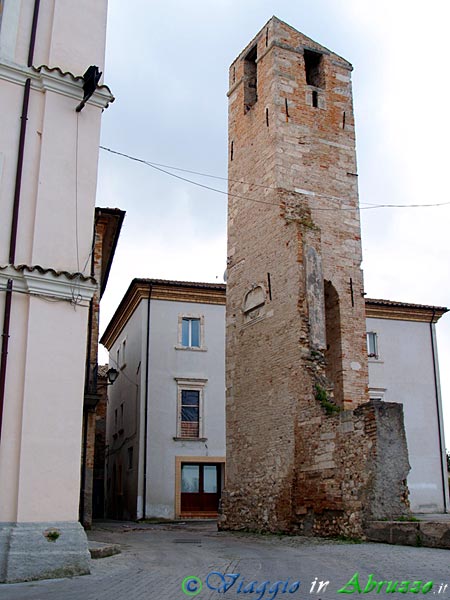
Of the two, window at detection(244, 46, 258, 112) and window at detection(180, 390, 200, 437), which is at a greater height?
window at detection(244, 46, 258, 112)

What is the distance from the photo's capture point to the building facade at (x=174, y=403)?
22.8 m

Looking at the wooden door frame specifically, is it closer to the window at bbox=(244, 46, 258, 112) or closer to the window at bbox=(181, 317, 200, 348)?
the window at bbox=(181, 317, 200, 348)

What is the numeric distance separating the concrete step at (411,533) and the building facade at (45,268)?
5.09 metres

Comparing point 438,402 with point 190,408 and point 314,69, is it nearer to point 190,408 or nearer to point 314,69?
point 190,408

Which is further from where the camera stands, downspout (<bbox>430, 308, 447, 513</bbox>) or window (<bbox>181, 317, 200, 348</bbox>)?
downspout (<bbox>430, 308, 447, 513</bbox>)

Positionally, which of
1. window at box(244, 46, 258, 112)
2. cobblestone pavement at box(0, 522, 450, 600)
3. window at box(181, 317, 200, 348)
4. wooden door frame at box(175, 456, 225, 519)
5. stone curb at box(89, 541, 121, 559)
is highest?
window at box(244, 46, 258, 112)

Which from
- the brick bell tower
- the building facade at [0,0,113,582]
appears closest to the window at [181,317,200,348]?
the brick bell tower

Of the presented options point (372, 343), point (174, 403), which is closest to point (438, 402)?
point (372, 343)

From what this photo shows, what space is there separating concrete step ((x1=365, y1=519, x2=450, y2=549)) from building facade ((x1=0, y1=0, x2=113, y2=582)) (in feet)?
16.7

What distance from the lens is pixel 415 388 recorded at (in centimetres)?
2738

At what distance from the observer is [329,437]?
13.0 metres

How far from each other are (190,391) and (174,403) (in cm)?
76

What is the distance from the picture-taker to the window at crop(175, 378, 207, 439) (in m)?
23.6

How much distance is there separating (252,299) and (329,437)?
4801 millimetres
